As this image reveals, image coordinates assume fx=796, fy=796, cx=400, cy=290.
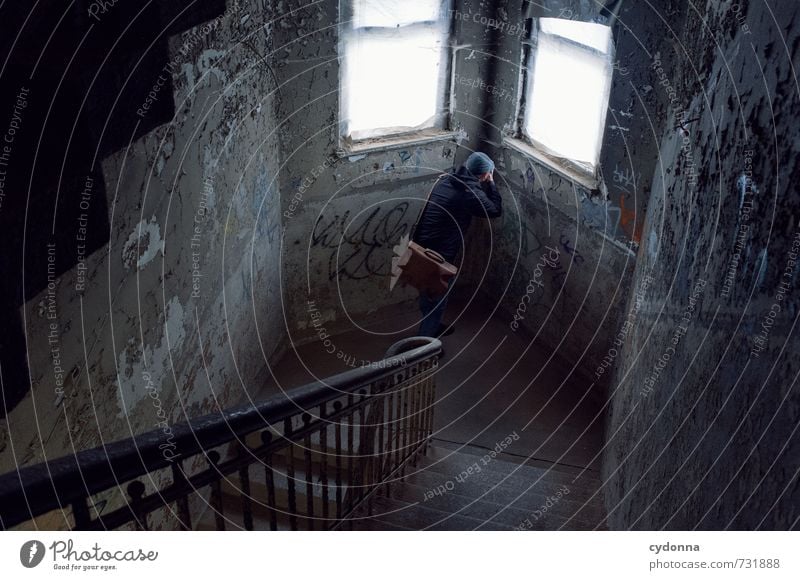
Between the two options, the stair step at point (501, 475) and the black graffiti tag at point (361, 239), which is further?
the black graffiti tag at point (361, 239)

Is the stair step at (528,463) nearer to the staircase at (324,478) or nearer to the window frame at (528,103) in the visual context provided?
the staircase at (324,478)

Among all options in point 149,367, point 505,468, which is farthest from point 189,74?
point 505,468

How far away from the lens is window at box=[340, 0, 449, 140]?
5.59 m

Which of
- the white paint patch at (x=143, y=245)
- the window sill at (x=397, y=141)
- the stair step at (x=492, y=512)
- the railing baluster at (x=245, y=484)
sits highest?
the window sill at (x=397, y=141)

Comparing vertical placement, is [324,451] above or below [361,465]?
above

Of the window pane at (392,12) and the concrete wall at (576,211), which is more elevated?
the window pane at (392,12)

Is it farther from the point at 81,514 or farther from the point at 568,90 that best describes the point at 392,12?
the point at 81,514

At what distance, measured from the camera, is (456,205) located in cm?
596

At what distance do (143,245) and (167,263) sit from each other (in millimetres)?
305

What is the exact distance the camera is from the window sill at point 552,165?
568cm

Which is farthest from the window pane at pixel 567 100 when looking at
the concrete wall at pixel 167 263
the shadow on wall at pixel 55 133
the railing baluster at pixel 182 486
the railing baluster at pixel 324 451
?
the railing baluster at pixel 182 486
